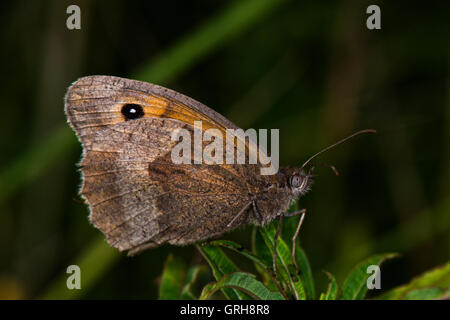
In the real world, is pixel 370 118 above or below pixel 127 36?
below

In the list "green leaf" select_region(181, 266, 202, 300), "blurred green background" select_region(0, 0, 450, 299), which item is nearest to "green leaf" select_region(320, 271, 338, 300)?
"green leaf" select_region(181, 266, 202, 300)

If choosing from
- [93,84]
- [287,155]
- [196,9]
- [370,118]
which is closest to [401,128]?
[370,118]

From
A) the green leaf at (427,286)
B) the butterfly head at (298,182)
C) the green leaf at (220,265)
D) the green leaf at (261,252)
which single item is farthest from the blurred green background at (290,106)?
the green leaf at (220,265)

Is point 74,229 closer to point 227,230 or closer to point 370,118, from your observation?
point 227,230

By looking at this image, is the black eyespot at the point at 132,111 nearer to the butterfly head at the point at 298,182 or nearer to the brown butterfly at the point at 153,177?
the brown butterfly at the point at 153,177

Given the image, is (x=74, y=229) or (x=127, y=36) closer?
(x=74, y=229)

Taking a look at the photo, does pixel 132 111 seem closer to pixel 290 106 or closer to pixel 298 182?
pixel 298 182
